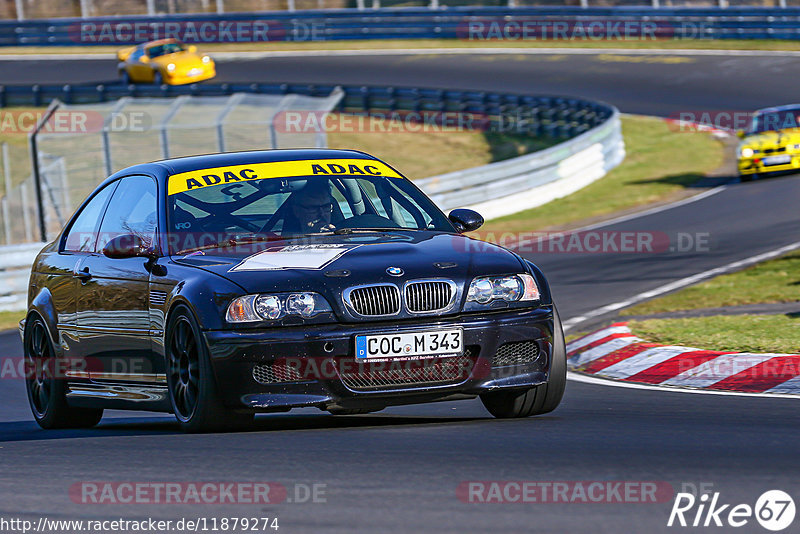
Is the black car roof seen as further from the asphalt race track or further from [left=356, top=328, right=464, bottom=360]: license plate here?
[left=356, top=328, right=464, bottom=360]: license plate

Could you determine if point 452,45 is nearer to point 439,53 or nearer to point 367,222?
point 439,53

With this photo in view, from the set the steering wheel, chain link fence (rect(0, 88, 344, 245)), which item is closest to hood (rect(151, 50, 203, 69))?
chain link fence (rect(0, 88, 344, 245))

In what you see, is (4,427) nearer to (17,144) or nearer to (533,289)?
(533,289)

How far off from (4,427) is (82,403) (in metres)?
0.83

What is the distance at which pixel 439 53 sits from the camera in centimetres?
4584

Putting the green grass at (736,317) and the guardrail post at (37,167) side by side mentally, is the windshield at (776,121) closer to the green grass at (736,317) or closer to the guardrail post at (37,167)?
the green grass at (736,317)

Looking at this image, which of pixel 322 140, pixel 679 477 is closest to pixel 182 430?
pixel 679 477

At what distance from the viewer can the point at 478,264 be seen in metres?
6.39

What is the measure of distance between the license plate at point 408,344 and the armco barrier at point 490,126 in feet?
34.9

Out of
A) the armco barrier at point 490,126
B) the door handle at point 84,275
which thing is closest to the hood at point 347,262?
the door handle at point 84,275


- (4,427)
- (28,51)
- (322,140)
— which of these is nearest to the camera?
(4,427)

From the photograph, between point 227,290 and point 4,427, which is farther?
point 4,427

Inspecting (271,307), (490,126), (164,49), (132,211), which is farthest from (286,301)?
(164,49)

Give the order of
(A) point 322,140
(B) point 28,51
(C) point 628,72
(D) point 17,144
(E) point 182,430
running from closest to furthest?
(E) point 182,430 < (A) point 322,140 < (D) point 17,144 < (C) point 628,72 < (B) point 28,51
